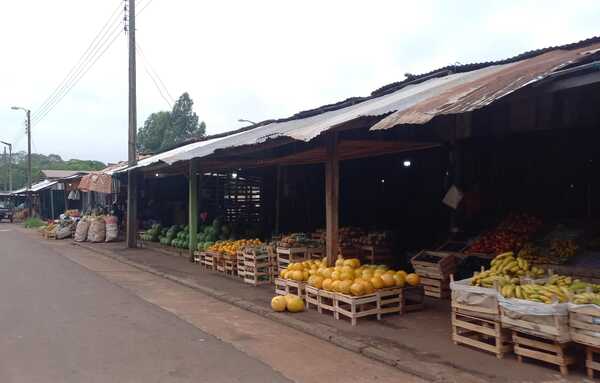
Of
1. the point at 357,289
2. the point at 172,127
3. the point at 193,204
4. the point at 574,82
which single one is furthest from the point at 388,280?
A: the point at 172,127

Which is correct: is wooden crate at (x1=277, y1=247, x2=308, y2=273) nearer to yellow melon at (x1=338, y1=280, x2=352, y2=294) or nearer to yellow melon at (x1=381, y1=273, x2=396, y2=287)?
yellow melon at (x1=338, y1=280, x2=352, y2=294)

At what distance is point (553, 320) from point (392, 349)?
195cm

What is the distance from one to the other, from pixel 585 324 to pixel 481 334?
1485 mm

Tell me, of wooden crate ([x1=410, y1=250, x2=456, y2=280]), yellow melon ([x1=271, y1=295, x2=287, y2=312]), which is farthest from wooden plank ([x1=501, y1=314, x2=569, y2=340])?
yellow melon ([x1=271, y1=295, x2=287, y2=312])

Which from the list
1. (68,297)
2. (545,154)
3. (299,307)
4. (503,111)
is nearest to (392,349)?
(299,307)

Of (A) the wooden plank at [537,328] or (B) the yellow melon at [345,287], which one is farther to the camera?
(B) the yellow melon at [345,287]

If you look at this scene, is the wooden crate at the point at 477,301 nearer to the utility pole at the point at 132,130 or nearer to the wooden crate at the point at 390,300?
the wooden crate at the point at 390,300

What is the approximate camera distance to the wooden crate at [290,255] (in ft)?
37.5

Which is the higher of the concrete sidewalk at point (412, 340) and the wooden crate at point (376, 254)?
the wooden crate at point (376, 254)

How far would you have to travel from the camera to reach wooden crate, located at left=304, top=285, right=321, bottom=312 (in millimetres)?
9078

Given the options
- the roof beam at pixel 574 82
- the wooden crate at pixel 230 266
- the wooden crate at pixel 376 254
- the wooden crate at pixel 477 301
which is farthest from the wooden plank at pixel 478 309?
the wooden crate at pixel 230 266

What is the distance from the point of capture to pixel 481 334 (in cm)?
679

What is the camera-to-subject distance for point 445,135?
1073 cm

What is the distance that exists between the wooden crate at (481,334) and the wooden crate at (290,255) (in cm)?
486
